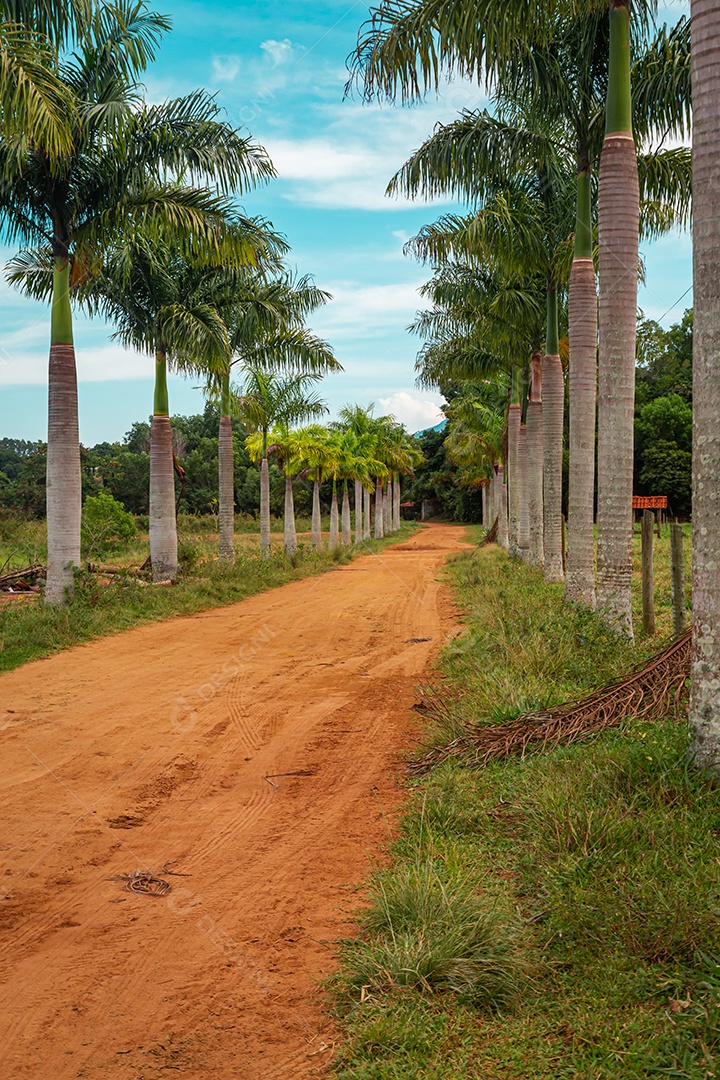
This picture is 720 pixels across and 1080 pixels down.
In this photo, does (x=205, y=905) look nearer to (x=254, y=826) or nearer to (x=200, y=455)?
(x=254, y=826)

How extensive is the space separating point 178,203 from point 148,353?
5.67 m

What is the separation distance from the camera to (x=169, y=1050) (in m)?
3.29

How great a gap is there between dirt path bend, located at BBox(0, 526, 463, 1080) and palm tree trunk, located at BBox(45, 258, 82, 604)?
3240mm

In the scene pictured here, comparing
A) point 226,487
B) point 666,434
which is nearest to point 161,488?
point 226,487

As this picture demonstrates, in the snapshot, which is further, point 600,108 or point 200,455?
point 200,455

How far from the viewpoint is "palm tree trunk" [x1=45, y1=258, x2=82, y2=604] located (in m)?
14.4

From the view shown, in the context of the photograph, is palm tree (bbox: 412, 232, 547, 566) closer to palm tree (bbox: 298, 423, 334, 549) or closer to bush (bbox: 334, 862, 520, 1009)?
palm tree (bbox: 298, 423, 334, 549)

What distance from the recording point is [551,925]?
3.82 metres

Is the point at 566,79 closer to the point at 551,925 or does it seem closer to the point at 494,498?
the point at 551,925

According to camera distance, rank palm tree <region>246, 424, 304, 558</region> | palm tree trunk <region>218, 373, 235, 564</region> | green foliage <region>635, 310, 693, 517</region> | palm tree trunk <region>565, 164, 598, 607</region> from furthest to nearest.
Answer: green foliage <region>635, 310, 693, 517</region>
palm tree <region>246, 424, 304, 558</region>
palm tree trunk <region>218, 373, 235, 564</region>
palm tree trunk <region>565, 164, 598, 607</region>

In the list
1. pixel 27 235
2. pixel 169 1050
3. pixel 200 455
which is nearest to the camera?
pixel 169 1050

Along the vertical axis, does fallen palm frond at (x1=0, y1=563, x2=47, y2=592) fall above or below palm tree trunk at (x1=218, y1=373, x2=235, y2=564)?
below

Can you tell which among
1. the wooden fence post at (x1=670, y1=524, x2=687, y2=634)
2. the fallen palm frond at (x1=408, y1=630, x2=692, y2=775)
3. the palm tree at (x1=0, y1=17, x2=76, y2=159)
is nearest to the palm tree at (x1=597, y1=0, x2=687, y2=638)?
the wooden fence post at (x1=670, y1=524, x2=687, y2=634)

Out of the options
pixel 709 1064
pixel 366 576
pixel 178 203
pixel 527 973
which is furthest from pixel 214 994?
pixel 366 576
